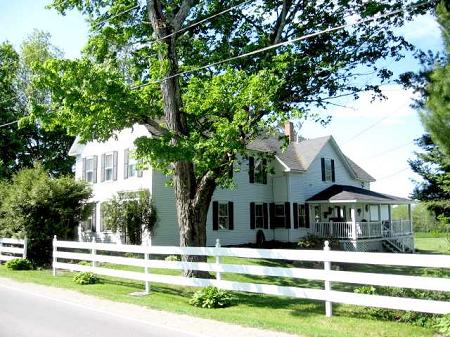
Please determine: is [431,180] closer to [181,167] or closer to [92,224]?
[181,167]

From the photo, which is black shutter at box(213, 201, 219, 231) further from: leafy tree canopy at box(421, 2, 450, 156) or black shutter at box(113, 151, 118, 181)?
leafy tree canopy at box(421, 2, 450, 156)

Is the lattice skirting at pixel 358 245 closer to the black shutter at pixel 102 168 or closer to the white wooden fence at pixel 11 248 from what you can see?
the black shutter at pixel 102 168

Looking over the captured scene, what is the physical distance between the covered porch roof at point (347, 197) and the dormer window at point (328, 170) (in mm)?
1013

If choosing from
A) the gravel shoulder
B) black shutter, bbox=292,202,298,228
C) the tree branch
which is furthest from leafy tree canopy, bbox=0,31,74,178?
the gravel shoulder

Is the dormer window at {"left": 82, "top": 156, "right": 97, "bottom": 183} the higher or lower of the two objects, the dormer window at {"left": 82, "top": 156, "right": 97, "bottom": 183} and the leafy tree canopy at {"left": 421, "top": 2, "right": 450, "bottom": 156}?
the higher

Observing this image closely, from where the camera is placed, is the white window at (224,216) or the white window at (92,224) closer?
the white window at (92,224)

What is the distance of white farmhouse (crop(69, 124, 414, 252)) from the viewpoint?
2909 centimetres

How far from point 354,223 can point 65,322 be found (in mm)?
26699

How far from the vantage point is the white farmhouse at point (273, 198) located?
95.5 ft

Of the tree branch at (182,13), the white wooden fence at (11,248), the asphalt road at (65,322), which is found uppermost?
the tree branch at (182,13)

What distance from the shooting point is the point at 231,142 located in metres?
14.3

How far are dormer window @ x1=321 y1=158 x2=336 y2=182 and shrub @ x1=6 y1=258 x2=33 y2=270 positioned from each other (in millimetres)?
24901

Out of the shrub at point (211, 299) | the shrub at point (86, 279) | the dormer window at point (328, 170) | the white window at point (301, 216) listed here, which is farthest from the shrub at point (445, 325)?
the dormer window at point (328, 170)

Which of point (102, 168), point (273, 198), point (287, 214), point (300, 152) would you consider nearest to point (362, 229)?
point (287, 214)
